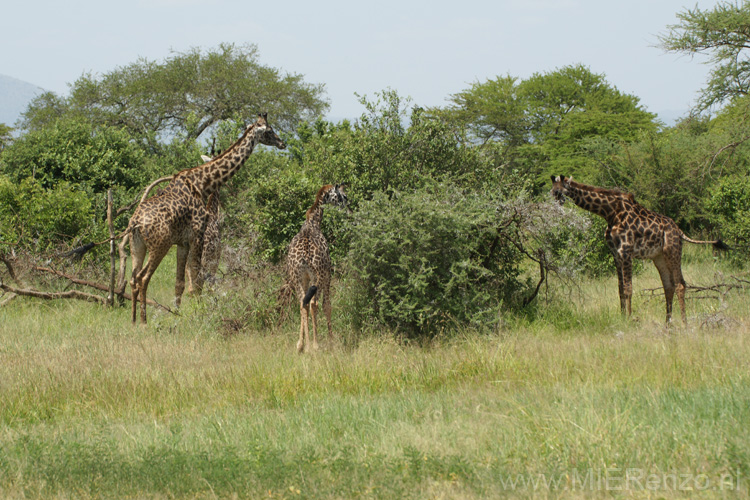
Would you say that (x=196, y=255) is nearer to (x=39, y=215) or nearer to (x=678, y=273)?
(x=39, y=215)

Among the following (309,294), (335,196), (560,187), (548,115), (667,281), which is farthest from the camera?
(548,115)

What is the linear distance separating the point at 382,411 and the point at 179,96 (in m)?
35.0

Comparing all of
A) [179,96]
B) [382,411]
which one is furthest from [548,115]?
[382,411]

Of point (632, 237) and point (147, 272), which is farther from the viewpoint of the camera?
point (147, 272)

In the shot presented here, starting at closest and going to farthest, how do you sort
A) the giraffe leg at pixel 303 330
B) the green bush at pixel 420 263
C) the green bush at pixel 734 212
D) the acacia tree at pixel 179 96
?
the giraffe leg at pixel 303 330
the green bush at pixel 420 263
the green bush at pixel 734 212
the acacia tree at pixel 179 96

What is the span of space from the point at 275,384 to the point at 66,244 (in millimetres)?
8948

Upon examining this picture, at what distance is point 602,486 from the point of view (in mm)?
4660

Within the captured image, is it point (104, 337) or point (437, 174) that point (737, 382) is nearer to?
point (437, 174)

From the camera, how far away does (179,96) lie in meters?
38.1

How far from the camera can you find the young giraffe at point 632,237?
9.73 m

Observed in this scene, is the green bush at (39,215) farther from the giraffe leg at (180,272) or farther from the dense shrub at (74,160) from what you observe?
the dense shrub at (74,160)

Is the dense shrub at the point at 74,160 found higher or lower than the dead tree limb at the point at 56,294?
higher

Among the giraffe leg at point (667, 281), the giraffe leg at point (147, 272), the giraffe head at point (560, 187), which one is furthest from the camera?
the giraffe leg at point (147, 272)

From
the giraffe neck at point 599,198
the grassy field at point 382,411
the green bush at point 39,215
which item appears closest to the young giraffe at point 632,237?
the giraffe neck at point 599,198
